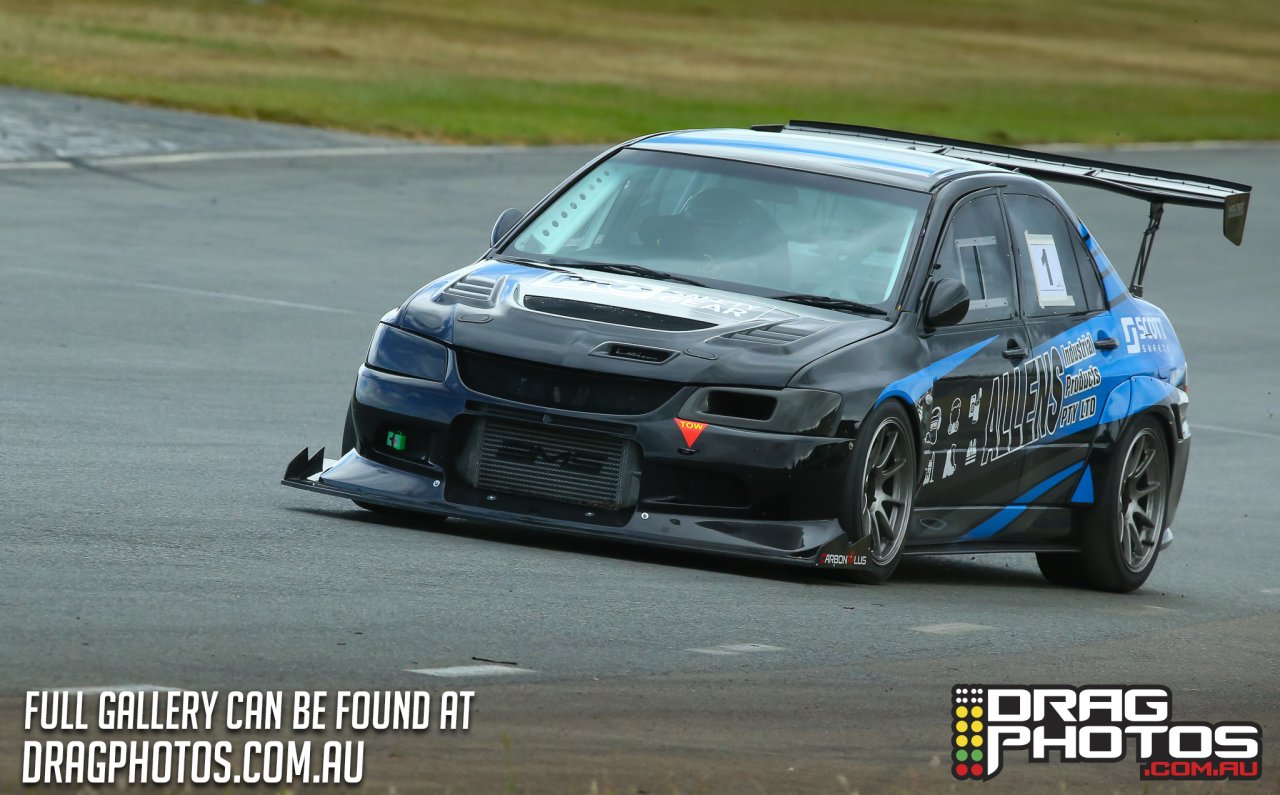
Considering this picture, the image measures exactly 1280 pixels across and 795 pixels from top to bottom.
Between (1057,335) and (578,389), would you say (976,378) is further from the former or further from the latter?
(578,389)

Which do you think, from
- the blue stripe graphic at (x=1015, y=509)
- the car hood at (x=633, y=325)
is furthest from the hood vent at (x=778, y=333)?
the blue stripe graphic at (x=1015, y=509)

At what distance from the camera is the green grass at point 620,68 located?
34.3 metres

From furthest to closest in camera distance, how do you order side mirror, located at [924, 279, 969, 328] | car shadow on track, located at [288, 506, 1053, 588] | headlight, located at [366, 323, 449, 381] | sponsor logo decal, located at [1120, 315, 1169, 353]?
sponsor logo decal, located at [1120, 315, 1169, 353]
side mirror, located at [924, 279, 969, 328]
car shadow on track, located at [288, 506, 1053, 588]
headlight, located at [366, 323, 449, 381]

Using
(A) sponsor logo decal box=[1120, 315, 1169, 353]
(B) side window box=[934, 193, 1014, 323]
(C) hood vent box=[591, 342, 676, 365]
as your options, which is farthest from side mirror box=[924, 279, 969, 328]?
(A) sponsor logo decal box=[1120, 315, 1169, 353]

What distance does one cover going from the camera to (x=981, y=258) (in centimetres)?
994

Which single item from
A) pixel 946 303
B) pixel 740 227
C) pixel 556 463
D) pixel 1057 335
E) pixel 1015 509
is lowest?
pixel 1015 509

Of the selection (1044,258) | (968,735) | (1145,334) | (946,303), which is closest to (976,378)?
(946,303)

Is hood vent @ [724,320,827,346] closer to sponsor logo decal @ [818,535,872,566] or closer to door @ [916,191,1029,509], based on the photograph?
door @ [916,191,1029,509]

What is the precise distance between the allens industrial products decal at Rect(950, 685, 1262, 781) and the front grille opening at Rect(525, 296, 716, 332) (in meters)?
2.14

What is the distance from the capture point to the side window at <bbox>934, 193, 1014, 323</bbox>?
381 inches

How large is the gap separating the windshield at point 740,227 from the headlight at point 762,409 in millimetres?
878

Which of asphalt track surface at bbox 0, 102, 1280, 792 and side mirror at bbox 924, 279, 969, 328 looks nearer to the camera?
asphalt track surface at bbox 0, 102, 1280, 792

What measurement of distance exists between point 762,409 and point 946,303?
3.51 ft

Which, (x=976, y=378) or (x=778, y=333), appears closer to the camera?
(x=778, y=333)
